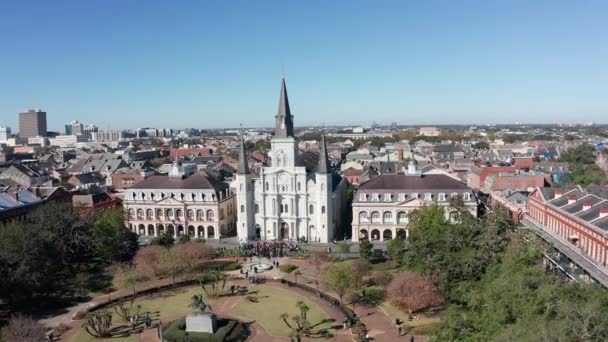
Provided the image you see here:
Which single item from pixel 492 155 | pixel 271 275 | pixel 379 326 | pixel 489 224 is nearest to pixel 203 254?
pixel 271 275

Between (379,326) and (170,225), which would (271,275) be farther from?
→ (170,225)

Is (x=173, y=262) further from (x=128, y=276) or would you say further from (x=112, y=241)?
(x=112, y=241)

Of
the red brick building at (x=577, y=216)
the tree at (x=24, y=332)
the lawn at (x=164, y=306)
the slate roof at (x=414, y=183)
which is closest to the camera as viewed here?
the tree at (x=24, y=332)

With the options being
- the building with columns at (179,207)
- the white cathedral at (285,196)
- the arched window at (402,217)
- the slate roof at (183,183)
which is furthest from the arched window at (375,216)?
the slate roof at (183,183)

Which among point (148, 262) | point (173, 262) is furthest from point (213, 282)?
point (148, 262)

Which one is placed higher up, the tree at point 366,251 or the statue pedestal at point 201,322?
the tree at point 366,251

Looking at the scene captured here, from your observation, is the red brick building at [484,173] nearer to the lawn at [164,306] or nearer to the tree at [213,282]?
the tree at [213,282]

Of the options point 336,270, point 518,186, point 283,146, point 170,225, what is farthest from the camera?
point 518,186
